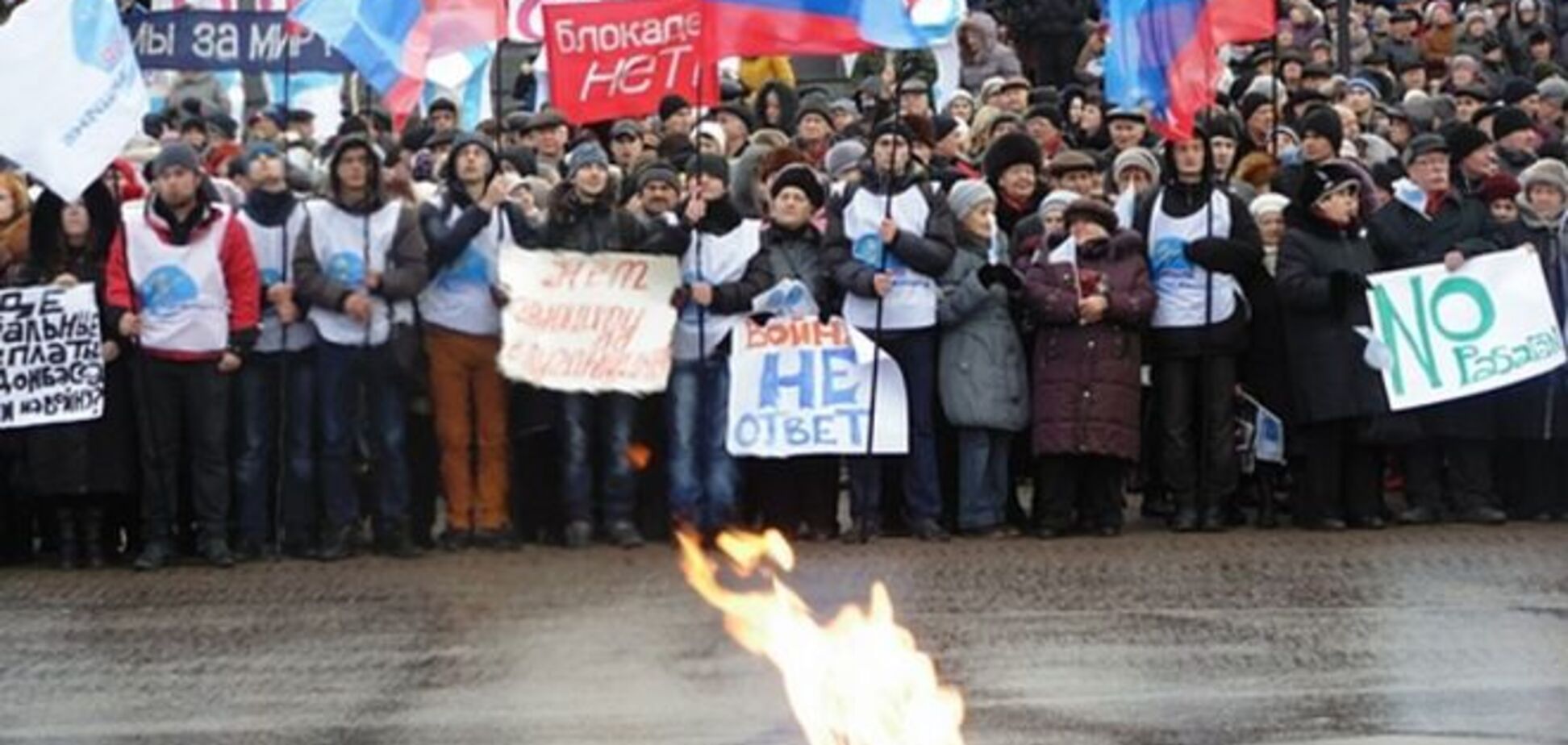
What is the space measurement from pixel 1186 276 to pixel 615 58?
290cm

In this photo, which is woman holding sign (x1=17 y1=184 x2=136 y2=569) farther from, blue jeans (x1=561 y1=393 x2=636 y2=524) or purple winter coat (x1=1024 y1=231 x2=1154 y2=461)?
purple winter coat (x1=1024 y1=231 x2=1154 y2=461)

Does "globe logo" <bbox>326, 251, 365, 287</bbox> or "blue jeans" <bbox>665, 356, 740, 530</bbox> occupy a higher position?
"globe logo" <bbox>326, 251, 365, 287</bbox>

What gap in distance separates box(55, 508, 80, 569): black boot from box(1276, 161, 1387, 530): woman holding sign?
567cm

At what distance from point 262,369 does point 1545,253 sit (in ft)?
20.2

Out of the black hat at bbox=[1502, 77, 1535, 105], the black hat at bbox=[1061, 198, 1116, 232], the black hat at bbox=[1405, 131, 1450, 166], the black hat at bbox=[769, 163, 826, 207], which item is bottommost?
the black hat at bbox=[1061, 198, 1116, 232]

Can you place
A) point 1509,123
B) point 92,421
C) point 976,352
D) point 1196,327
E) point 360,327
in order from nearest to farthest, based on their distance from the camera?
point 92,421 → point 360,327 → point 976,352 → point 1196,327 → point 1509,123

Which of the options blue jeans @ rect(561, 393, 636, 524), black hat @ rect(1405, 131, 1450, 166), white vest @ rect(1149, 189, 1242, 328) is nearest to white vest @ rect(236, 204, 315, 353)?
blue jeans @ rect(561, 393, 636, 524)

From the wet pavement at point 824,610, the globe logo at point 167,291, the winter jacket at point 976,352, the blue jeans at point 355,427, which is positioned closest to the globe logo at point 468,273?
the blue jeans at point 355,427

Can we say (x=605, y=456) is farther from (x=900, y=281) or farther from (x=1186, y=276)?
(x=1186, y=276)

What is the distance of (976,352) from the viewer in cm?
1517

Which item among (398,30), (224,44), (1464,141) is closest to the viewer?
(1464,141)

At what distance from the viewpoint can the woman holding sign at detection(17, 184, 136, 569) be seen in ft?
48.2

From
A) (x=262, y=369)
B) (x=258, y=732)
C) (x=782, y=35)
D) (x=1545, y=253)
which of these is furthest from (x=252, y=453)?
(x=1545, y=253)

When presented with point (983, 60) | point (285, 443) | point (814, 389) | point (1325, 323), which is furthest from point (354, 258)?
point (983, 60)
